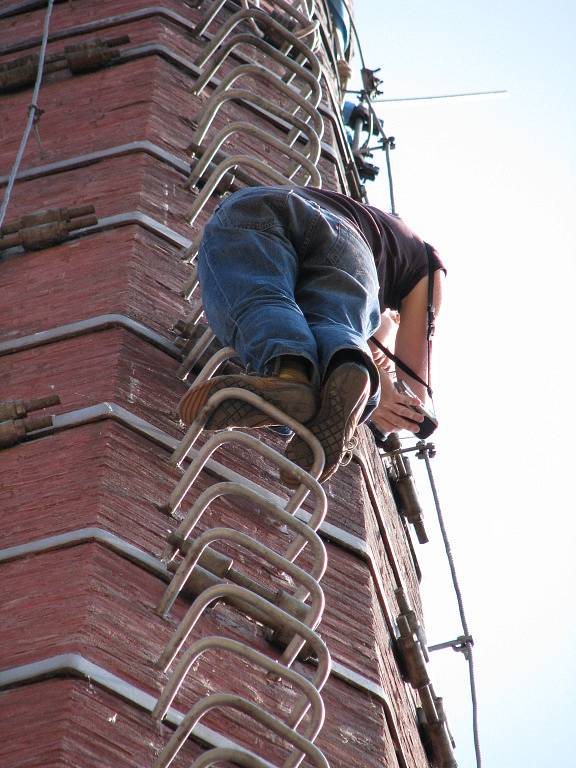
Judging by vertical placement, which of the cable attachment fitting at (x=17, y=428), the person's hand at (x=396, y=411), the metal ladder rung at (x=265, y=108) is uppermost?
the metal ladder rung at (x=265, y=108)

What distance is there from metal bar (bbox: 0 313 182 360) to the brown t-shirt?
0.91 metres

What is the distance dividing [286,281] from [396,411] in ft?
4.11

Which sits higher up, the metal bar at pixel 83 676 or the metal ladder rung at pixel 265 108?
the metal ladder rung at pixel 265 108

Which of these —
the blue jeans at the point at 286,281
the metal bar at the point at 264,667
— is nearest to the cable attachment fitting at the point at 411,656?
the blue jeans at the point at 286,281

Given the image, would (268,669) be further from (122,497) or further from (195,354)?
(195,354)

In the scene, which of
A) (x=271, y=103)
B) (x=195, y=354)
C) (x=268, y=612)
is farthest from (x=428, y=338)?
(x=268, y=612)

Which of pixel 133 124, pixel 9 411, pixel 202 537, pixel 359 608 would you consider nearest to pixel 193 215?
pixel 133 124

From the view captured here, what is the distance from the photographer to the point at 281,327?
4.94 metres

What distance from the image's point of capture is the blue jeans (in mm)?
4965

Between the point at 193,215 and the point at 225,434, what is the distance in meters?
2.52

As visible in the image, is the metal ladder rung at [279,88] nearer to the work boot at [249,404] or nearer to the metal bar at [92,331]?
the metal bar at [92,331]

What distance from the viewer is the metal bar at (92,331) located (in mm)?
6430

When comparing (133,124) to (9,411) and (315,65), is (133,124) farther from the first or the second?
(9,411)

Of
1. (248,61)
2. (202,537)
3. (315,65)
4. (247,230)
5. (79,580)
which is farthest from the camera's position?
(248,61)
